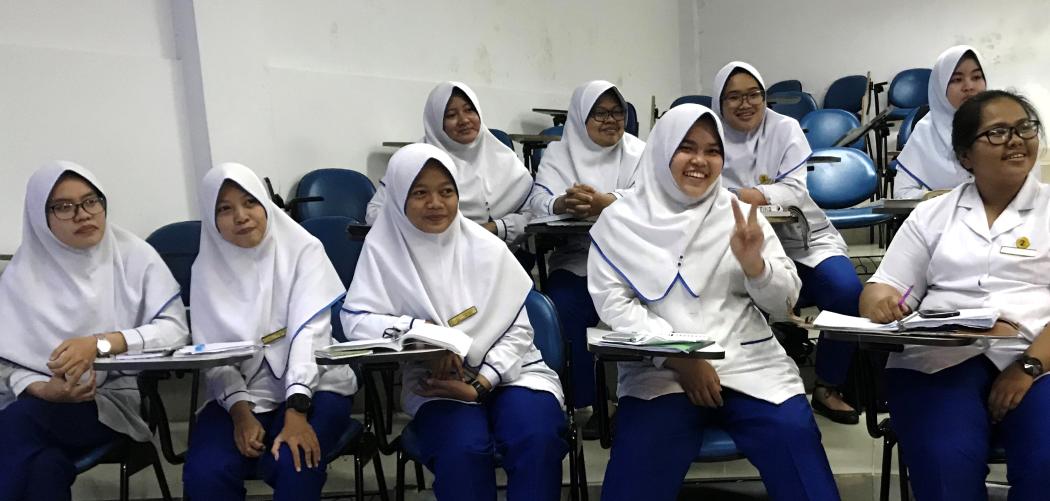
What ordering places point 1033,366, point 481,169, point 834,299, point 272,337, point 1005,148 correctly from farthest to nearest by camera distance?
point 481,169, point 834,299, point 272,337, point 1005,148, point 1033,366

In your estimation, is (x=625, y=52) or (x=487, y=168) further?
(x=625, y=52)

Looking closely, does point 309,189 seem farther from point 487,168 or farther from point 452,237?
point 452,237

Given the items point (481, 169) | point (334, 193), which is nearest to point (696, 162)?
point (481, 169)

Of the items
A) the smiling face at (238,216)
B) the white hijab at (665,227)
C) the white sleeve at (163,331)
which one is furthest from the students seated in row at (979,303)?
the white sleeve at (163,331)

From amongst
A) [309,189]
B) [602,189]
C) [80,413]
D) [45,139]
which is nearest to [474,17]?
[309,189]

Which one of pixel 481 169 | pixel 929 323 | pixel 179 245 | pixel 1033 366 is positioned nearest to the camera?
pixel 929 323

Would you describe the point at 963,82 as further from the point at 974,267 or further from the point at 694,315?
the point at 694,315

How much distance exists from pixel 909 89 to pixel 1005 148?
5947 millimetres

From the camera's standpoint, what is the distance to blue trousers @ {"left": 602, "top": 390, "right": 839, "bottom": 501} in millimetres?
1917

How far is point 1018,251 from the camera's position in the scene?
1.98 metres

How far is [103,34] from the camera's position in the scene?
3434mm

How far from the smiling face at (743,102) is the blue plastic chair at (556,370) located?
4.30 ft

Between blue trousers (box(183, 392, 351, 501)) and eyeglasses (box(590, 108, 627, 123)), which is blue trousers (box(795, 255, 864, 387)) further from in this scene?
blue trousers (box(183, 392, 351, 501))

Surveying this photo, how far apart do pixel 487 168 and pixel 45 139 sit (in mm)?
1728
